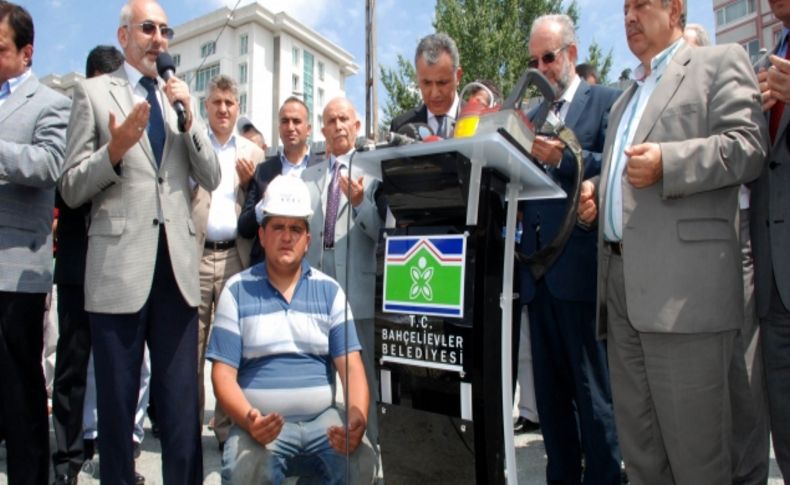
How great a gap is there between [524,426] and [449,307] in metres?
2.71

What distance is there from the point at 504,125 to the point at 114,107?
169 centimetres

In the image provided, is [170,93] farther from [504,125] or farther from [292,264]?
[504,125]

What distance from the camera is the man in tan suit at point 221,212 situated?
11.5ft

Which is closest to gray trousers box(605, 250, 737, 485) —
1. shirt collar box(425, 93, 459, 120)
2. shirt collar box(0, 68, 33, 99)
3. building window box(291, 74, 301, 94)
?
shirt collar box(425, 93, 459, 120)

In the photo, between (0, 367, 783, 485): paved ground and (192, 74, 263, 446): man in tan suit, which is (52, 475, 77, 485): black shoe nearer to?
(0, 367, 783, 485): paved ground

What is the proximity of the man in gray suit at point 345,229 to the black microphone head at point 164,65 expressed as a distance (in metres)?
0.91

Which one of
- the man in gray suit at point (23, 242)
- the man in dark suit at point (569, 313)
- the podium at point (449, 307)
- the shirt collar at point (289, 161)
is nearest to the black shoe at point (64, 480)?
the man in gray suit at point (23, 242)

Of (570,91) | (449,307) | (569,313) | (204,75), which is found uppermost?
(204,75)

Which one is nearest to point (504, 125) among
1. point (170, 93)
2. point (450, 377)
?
point (450, 377)

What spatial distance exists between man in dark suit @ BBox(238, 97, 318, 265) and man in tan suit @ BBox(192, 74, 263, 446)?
0.24 ft

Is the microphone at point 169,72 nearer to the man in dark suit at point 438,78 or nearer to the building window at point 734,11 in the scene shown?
the man in dark suit at point 438,78

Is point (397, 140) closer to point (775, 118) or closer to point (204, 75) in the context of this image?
point (775, 118)

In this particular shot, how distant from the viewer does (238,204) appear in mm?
3691

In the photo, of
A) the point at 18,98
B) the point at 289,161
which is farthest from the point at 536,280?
the point at 18,98
